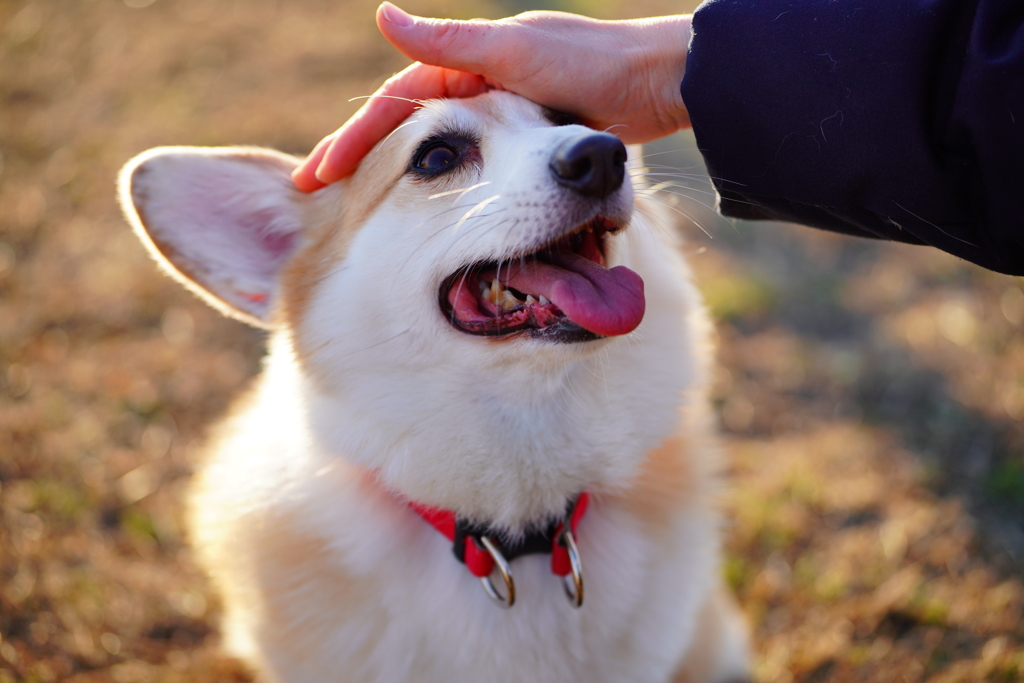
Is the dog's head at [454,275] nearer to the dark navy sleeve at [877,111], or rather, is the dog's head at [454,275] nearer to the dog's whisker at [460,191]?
the dog's whisker at [460,191]

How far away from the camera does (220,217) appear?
219 cm

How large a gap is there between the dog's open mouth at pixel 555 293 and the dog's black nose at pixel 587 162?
0.11 m

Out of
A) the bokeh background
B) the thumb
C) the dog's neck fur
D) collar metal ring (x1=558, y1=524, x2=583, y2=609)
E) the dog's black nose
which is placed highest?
the thumb

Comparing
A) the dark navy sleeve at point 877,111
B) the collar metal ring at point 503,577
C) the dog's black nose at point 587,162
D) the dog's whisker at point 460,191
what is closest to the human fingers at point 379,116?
the dog's whisker at point 460,191

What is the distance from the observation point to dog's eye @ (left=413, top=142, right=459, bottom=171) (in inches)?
81.4

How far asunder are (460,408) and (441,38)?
37.6 inches

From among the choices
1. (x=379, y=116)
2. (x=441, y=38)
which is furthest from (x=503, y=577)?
(x=441, y=38)

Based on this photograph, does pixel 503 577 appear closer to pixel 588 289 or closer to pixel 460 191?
pixel 588 289

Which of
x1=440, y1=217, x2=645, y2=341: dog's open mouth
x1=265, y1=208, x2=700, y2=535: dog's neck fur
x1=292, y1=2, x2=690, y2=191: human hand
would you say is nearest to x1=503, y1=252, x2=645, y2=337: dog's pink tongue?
x1=440, y1=217, x2=645, y2=341: dog's open mouth

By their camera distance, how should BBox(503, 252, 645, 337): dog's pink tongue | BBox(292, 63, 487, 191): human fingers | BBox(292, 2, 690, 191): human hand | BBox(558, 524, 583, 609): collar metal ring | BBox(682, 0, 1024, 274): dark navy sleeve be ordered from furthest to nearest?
BBox(292, 63, 487, 191): human fingers → BBox(292, 2, 690, 191): human hand → BBox(558, 524, 583, 609): collar metal ring → BBox(503, 252, 645, 337): dog's pink tongue → BBox(682, 0, 1024, 274): dark navy sleeve


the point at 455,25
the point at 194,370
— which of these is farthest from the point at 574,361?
the point at 194,370

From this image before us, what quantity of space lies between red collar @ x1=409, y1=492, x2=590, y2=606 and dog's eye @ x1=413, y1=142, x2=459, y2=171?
3.04ft

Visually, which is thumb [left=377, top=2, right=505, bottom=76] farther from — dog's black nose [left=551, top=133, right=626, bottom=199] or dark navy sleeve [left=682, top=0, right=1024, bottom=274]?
dark navy sleeve [left=682, top=0, right=1024, bottom=274]

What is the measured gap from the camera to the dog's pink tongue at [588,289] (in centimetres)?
172
